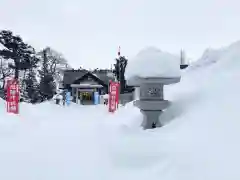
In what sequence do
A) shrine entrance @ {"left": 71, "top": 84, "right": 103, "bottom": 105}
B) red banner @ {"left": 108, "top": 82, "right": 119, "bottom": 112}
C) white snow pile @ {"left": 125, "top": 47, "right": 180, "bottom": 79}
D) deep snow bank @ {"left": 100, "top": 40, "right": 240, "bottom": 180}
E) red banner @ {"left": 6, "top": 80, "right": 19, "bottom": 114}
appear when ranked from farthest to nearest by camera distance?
shrine entrance @ {"left": 71, "top": 84, "right": 103, "bottom": 105}, red banner @ {"left": 108, "top": 82, "right": 119, "bottom": 112}, red banner @ {"left": 6, "top": 80, "right": 19, "bottom": 114}, white snow pile @ {"left": 125, "top": 47, "right": 180, "bottom": 79}, deep snow bank @ {"left": 100, "top": 40, "right": 240, "bottom": 180}

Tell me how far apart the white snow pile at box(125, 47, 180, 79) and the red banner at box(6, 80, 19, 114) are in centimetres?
754

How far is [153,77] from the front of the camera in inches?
231

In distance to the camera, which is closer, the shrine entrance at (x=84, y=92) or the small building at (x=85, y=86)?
the shrine entrance at (x=84, y=92)

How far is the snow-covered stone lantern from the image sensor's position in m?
5.89

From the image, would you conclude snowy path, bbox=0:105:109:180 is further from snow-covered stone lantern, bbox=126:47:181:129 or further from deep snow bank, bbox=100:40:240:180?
snow-covered stone lantern, bbox=126:47:181:129

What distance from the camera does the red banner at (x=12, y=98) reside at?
40.5ft

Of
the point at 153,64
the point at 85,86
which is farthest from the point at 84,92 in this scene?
the point at 153,64

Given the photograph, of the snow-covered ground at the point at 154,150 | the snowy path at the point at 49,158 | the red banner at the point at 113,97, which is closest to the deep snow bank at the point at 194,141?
the snow-covered ground at the point at 154,150

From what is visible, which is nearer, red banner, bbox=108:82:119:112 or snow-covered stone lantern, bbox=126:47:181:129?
snow-covered stone lantern, bbox=126:47:181:129

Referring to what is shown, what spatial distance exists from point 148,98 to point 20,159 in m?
2.93

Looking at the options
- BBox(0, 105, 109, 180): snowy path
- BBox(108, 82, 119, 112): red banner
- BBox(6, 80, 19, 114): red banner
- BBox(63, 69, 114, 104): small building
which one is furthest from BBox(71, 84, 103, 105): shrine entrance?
BBox(0, 105, 109, 180): snowy path

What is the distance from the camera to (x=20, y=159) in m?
3.95

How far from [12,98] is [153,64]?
8398 millimetres

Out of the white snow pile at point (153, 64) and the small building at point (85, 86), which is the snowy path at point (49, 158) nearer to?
the white snow pile at point (153, 64)
